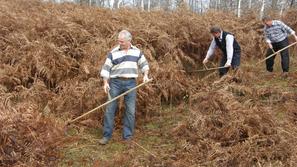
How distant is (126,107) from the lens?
6129 mm

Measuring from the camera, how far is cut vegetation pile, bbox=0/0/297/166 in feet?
17.2

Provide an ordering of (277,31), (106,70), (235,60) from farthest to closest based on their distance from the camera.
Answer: (277,31) → (235,60) → (106,70)

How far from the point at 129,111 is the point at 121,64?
81 cm

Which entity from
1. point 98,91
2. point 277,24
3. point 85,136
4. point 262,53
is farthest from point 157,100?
point 262,53

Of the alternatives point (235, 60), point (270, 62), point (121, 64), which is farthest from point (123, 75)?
point (270, 62)

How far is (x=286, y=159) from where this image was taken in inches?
201

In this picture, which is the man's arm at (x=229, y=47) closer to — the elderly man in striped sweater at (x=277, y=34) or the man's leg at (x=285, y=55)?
the elderly man in striped sweater at (x=277, y=34)

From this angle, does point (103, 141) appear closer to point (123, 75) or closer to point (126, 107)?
point (126, 107)

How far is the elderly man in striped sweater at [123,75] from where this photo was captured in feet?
19.1

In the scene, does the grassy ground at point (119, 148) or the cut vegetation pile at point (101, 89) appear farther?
the grassy ground at point (119, 148)

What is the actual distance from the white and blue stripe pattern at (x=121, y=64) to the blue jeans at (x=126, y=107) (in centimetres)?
12

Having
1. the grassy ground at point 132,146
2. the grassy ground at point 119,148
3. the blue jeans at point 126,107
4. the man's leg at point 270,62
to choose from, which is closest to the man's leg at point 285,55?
the man's leg at point 270,62

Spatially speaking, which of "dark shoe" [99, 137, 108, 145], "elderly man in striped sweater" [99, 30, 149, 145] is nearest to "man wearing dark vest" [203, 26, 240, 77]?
"elderly man in striped sweater" [99, 30, 149, 145]

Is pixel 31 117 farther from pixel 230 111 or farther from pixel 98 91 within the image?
pixel 230 111
